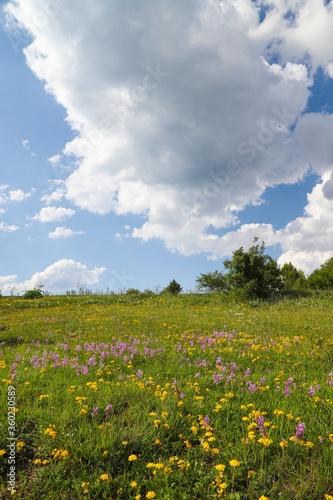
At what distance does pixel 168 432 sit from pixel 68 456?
4.53 feet

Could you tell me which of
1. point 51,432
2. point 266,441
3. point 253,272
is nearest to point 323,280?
point 253,272

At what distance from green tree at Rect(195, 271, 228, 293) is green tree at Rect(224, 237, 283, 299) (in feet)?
10.1

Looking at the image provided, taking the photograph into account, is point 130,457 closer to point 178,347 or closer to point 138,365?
point 138,365

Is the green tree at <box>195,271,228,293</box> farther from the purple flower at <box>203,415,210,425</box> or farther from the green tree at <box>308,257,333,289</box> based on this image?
the purple flower at <box>203,415,210,425</box>

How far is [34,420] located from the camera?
507 centimetres

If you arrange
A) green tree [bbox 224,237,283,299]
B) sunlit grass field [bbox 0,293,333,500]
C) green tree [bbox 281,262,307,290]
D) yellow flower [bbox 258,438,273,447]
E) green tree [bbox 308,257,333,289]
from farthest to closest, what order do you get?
green tree [bbox 281,262,307,290], green tree [bbox 308,257,333,289], green tree [bbox 224,237,283,299], yellow flower [bbox 258,438,273,447], sunlit grass field [bbox 0,293,333,500]

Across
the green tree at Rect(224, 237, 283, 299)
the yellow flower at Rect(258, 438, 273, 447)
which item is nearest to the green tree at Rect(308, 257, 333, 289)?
the green tree at Rect(224, 237, 283, 299)

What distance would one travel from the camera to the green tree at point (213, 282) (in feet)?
123

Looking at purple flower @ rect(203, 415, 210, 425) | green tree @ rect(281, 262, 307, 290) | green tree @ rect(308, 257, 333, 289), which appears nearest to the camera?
purple flower @ rect(203, 415, 210, 425)

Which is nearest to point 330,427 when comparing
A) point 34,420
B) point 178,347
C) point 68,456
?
point 68,456

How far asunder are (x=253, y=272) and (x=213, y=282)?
5.91m

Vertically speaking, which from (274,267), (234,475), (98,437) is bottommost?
(234,475)

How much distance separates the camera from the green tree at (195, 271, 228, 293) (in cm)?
3738

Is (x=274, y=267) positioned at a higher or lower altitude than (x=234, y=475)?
higher
